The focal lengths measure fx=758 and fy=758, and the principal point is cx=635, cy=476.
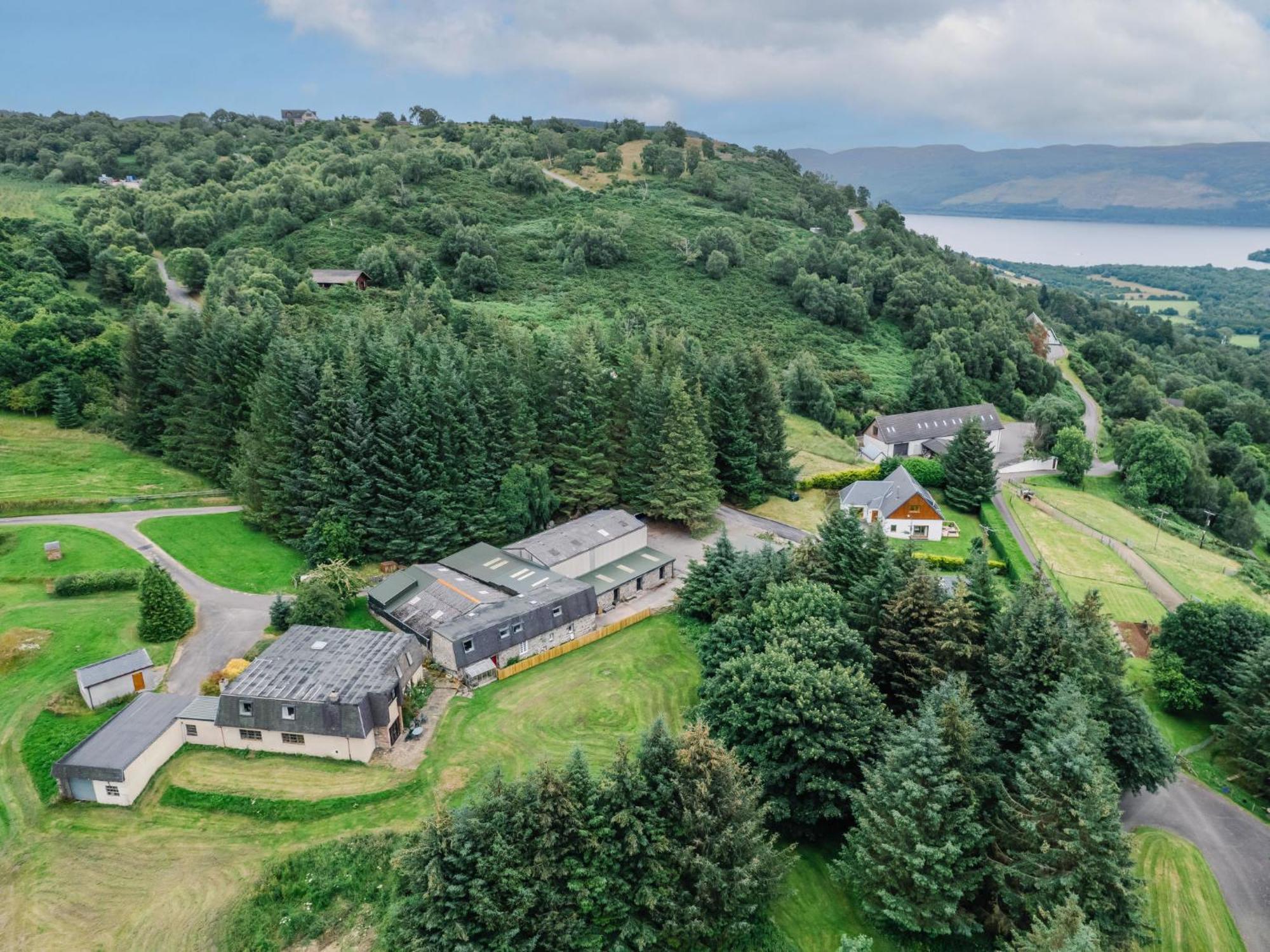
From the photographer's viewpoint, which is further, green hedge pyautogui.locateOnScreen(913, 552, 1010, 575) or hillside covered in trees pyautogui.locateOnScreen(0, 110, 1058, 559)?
green hedge pyautogui.locateOnScreen(913, 552, 1010, 575)

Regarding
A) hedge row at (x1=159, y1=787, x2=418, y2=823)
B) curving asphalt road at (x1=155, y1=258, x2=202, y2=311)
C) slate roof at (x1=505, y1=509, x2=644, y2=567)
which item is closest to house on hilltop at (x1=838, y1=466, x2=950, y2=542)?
slate roof at (x1=505, y1=509, x2=644, y2=567)

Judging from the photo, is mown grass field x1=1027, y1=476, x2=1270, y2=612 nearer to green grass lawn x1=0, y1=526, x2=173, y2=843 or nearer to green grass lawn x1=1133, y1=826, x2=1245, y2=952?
green grass lawn x1=1133, y1=826, x2=1245, y2=952

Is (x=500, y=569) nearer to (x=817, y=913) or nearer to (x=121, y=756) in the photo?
(x=121, y=756)

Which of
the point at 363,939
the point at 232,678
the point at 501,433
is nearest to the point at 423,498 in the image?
the point at 501,433

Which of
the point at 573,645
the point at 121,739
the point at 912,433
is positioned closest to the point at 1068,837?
the point at 573,645

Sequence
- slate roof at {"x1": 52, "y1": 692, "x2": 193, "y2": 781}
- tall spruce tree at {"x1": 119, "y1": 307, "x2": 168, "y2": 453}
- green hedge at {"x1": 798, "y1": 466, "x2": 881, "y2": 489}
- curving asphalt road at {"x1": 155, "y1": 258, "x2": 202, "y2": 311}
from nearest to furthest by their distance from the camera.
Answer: slate roof at {"x1": 52, "y1": 692, "x2": 193, "y2": 781} → tall spruce tree at {"x1": 119, "y1": 307, "x2": 168, "y2": 453} → green hedge at {"x1": 798, "y1": 466, "x2": 881, "y2": 489} → curving asphalt road at {"x1": 155, "y1": 258, "x2": 202, "y2": 311}

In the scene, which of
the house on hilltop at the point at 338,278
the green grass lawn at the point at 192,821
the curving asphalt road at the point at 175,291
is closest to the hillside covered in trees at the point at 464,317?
the house on hilltop at the point at 338,278
